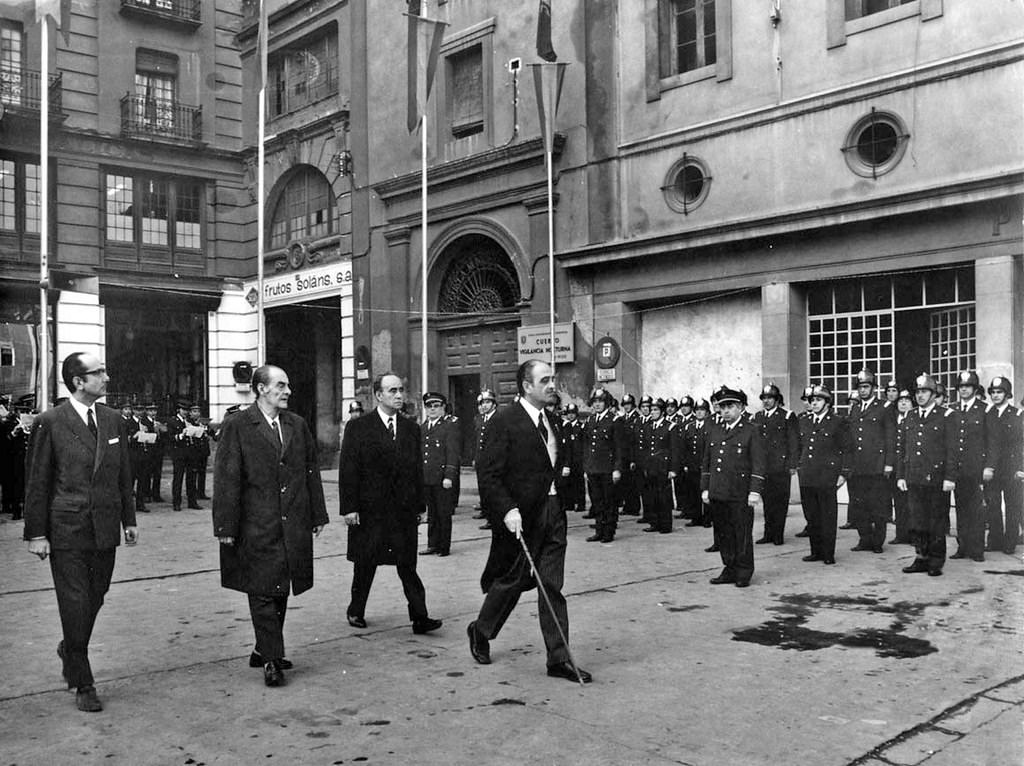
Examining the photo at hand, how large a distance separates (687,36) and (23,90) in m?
15.1

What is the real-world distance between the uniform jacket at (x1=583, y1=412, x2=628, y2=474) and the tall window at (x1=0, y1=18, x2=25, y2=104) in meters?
16.8

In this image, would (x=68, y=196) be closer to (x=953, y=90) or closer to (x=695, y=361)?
(x=695, y=361)

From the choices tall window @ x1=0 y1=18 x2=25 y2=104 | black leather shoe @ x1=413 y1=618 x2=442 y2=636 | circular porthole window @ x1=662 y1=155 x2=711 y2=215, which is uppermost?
tall window @ x1=0 y1=18 x2=25 y2=104

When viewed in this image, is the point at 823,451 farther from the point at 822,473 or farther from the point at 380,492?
the point at 380,492

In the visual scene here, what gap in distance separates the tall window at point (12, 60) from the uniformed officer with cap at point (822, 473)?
19650mm

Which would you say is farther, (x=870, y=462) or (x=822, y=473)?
(x=870, y=462)

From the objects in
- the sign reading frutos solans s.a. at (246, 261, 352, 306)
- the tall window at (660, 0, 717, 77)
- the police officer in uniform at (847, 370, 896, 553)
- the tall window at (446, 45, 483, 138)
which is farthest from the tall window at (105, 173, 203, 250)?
the police officer in uniform at (847, 370, 896, 553)

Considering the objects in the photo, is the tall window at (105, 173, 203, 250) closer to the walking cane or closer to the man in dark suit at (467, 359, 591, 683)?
the man in dark suit at (467, 359, 591, 683)

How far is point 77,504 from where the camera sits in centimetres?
571

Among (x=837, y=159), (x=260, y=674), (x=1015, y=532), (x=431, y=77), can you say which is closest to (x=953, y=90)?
(x=837, y=159)

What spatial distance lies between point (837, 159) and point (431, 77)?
8900 mm

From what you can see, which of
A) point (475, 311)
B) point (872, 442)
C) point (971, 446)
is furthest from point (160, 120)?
point (971, 446)

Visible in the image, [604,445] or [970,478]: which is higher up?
[604,445]

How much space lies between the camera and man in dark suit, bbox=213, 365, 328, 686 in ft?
19.5
